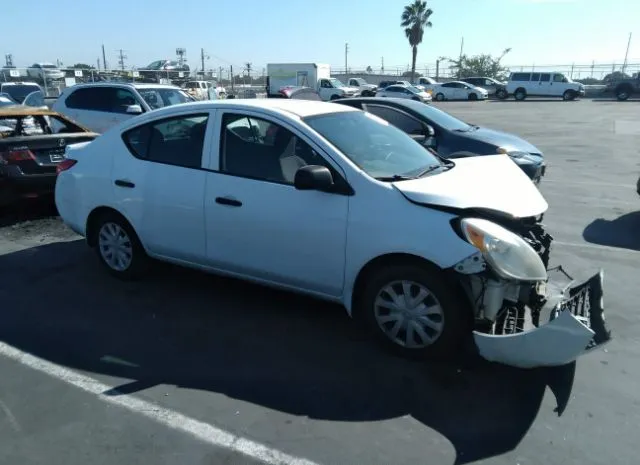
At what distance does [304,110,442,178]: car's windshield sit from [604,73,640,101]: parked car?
41.1 m

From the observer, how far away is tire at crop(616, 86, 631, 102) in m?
38.3

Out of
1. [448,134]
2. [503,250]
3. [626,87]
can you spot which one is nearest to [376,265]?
[503,250]

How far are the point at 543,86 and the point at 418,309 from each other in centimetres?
4236

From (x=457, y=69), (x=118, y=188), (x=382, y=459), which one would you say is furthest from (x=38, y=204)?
(x=457, y=69)

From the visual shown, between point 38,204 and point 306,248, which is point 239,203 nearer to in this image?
point 306,248

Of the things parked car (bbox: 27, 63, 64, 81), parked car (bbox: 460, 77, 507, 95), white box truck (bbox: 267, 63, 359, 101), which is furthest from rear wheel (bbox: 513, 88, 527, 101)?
parked car (bbox: 27, 63, 64, 81)

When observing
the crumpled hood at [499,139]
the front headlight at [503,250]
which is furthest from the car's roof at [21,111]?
the front headlight at [503,250]

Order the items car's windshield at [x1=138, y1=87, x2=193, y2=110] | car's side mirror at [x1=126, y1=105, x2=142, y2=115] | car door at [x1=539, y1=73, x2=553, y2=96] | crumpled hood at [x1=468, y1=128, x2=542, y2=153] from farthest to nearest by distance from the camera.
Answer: car door at [x1=539, y1=73, x2=553, y2=96] → car's windshield at [x1=138, y1=87, x2=193, y2=110] → car's side mirror at [x1=126, y1=105, x2=142, y2=115] → crumpled hood at [x1=468, y1=128, x2=542, y2=153]

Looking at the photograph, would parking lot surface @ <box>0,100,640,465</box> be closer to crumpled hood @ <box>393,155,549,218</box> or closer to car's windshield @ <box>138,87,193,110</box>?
crumpled hood @ <box>393,155,549,218</box>

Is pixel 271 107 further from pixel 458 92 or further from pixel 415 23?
pixel 415 23

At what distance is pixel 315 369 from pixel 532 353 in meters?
1.39

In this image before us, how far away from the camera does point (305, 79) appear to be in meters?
40.0

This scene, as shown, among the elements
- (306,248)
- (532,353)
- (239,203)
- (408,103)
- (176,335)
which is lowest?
(176,335)

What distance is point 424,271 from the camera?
3383mm
